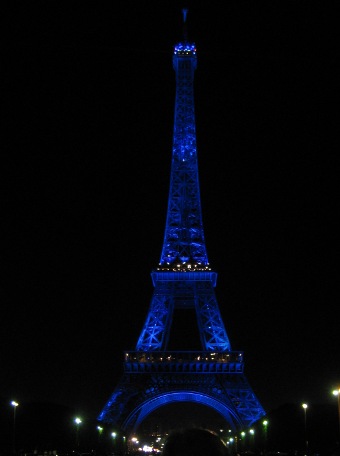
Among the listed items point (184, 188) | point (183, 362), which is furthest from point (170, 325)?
point (184, 188)

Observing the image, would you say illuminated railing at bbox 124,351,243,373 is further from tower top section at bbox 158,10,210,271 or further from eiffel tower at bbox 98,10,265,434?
tower top section at bbox 158,10,210,271

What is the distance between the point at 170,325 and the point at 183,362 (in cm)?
627

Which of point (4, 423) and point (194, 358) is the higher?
point (194, 358)

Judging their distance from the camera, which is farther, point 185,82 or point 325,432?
point 185,82

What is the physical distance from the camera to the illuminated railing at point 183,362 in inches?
3356

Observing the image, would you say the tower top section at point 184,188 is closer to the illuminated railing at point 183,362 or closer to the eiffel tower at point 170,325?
the eiffel tower at point 170,325

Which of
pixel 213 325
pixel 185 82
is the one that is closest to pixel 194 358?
pixel 213 325

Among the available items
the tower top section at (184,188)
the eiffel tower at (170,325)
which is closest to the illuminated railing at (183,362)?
the eiffel tower at (170,325)

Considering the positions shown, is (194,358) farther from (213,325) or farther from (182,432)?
(182,432)

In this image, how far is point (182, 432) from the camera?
5.60 meters

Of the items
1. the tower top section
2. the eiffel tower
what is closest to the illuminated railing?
the eiffel tower

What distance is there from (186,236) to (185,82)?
22.9m

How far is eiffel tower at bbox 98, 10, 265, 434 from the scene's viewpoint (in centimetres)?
8400

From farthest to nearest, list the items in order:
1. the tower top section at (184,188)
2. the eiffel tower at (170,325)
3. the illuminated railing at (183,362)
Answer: the tower top section at (184,188) → the illuminated railing at (183,362) → the eiffel tower at (170,325)
